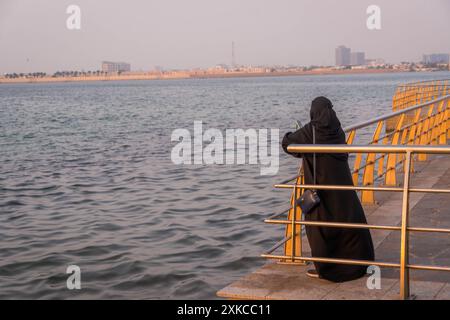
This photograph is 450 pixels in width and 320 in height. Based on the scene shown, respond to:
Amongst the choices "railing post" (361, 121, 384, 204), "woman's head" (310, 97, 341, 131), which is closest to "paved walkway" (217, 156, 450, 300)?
"railing post" (361, 121, 384, 204)

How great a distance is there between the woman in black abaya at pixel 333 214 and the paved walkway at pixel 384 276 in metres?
0.12

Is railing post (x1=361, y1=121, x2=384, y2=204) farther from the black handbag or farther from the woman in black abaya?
the black handbag

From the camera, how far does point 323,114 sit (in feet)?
19.9

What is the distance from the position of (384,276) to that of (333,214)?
71 centimetres

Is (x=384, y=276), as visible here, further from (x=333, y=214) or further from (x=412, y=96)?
(x=412, y=96)

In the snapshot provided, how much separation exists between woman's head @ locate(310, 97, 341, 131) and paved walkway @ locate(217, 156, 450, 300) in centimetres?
133

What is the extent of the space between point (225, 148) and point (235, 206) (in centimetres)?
1482

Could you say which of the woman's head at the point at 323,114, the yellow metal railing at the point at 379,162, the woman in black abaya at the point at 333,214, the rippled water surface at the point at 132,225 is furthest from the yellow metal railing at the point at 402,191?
the rippled water surface at the point at 132,225

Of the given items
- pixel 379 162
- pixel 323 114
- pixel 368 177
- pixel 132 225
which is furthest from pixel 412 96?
pixel 323 114

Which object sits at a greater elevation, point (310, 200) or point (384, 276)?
point (310, 200)

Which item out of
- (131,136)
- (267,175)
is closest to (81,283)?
(267,175)

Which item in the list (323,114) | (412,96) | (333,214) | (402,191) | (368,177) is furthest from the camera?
(412,96)

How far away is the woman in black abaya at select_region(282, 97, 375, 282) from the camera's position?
620cm

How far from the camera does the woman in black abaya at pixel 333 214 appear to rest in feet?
20.4
